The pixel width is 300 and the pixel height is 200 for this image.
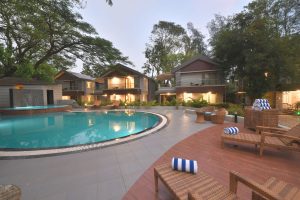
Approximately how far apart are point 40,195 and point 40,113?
1917 cm

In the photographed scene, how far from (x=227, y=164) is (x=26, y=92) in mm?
26267

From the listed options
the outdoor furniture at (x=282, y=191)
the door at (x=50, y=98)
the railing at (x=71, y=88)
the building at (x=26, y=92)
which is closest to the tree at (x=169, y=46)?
the railing at (x=71, y=88)

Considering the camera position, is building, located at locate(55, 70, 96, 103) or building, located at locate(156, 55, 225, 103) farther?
building, located at locate(55, 70, 96, 103)

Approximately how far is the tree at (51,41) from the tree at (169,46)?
18.2m

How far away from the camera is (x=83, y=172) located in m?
4.20

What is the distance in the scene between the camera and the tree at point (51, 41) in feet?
35.5

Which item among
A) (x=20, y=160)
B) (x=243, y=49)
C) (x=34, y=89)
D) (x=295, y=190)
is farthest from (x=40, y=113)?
(x=243, y=49)

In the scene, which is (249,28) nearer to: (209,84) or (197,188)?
(209,84)

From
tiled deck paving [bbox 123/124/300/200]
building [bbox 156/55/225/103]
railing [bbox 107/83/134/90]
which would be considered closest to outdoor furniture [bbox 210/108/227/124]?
tiled deck paving [bbox 123/124/300/200]

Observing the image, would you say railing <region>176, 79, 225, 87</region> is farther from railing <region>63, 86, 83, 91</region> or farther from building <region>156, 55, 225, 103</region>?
railing <region>63, 86, 83, 91</region>

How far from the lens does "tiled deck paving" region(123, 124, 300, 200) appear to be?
3.37 meters

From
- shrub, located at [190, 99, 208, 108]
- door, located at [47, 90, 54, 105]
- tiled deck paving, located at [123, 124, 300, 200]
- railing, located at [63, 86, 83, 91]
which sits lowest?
tiled deck paving, located at [123, 124, 300, 200]

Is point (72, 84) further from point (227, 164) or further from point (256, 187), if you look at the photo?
point (256, 187)

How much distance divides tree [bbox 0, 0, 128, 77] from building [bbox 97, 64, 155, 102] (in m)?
7.69
